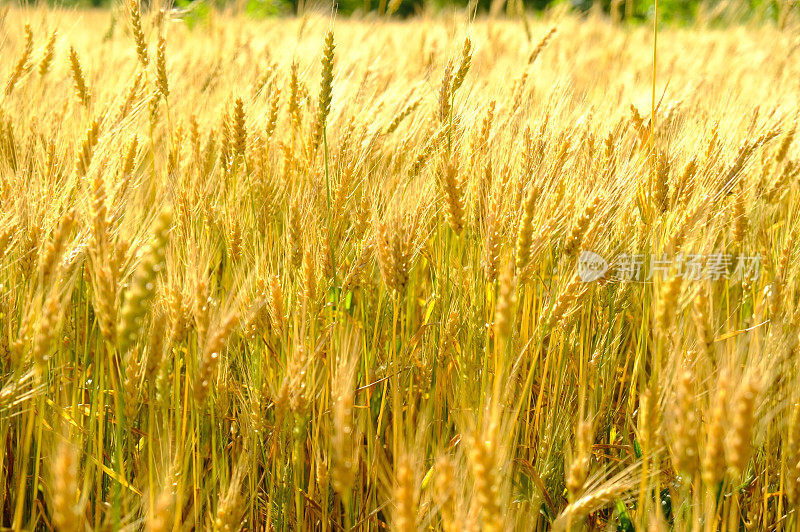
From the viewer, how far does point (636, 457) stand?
125 centimetres

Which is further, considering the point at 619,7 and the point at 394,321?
the point at 619,7

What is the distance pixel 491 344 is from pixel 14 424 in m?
0.93

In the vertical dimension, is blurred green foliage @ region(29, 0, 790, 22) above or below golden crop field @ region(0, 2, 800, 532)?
above

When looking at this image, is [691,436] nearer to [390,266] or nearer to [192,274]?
[390,266]

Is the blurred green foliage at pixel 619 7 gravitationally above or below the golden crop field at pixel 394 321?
above

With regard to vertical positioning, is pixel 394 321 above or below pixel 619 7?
below

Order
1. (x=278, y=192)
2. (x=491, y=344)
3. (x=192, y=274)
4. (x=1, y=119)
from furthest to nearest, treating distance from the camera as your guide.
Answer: (x=1, y=119), (x=278, y=192), (x=491, y=344), (x=192, y=274)

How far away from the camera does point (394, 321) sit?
4.34 feet

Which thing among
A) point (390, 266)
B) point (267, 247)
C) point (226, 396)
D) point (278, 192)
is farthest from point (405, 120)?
point (226, 396)

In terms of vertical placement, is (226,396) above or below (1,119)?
below

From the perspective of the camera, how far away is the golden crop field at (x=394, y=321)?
92 centimetres

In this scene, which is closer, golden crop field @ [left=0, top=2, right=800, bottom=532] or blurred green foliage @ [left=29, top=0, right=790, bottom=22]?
golden crop field @ [left=0, top=2, right=800, bottom=532]

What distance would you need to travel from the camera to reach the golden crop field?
3.01 ft

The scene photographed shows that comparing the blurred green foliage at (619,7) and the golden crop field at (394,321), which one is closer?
the golden crop field at (394,321)
